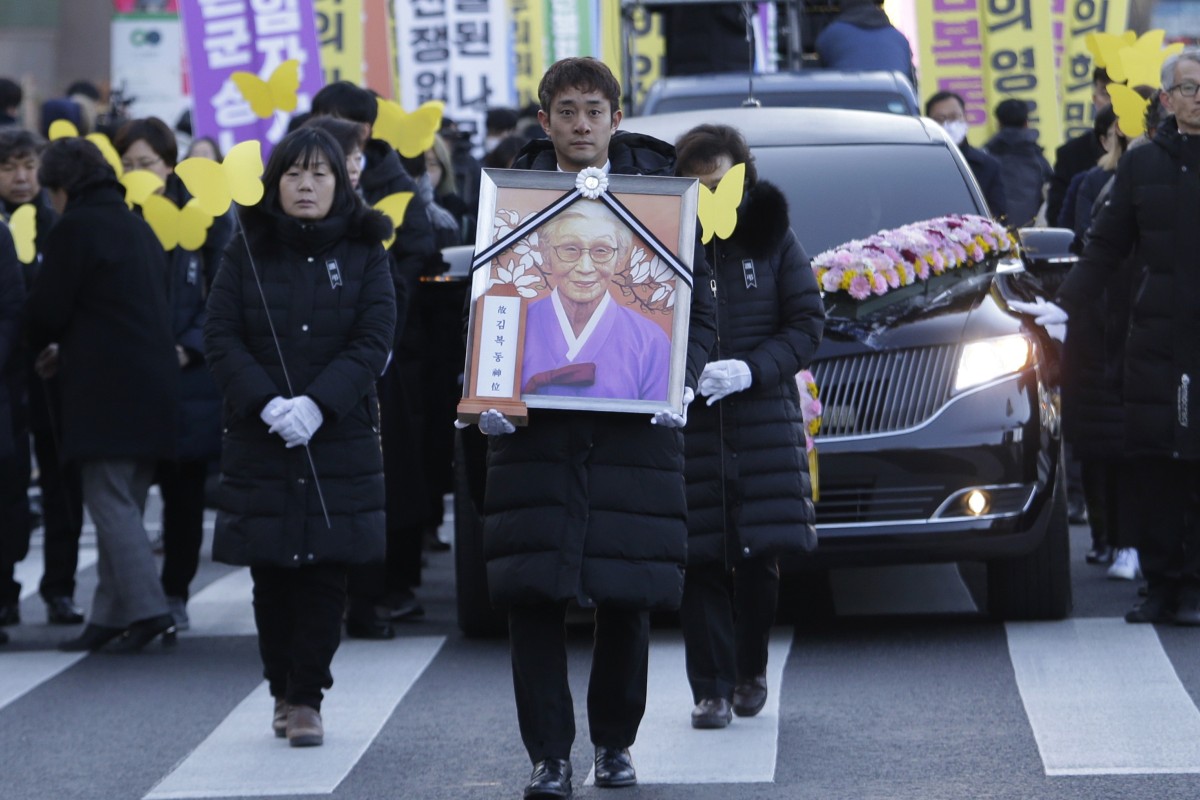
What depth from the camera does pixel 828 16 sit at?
17938 millimetres

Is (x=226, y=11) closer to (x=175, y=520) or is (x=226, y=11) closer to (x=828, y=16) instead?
(x=828, y=16)

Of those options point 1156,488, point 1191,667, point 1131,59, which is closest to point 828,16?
point 1131,59

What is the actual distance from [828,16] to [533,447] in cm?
1265

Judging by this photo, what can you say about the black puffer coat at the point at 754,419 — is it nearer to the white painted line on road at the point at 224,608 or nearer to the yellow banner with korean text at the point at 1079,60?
the white painted line on road at the point at 224,608

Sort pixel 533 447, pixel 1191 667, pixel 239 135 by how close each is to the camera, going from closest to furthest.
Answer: pixel 533 447 → pixel 1191 667 → pixel 239 135

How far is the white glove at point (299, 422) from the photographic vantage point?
6.79 metres

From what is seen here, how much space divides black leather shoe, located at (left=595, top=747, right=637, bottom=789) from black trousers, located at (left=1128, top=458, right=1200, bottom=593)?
319cm

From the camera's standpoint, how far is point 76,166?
861 centimetres

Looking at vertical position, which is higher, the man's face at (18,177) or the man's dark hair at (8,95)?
the man's dark hair at (8,95)

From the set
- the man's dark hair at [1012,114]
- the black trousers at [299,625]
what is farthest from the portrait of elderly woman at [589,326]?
the man's dark hair at [1012,114]

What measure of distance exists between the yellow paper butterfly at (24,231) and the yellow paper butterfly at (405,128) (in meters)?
1.53

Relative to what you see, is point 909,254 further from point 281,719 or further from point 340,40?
point 340,40

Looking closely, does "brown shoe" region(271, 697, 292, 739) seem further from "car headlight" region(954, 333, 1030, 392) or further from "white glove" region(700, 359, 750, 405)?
"car headlight" region(954, 333, 1030, 392)

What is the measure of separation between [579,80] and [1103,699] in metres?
2.71
